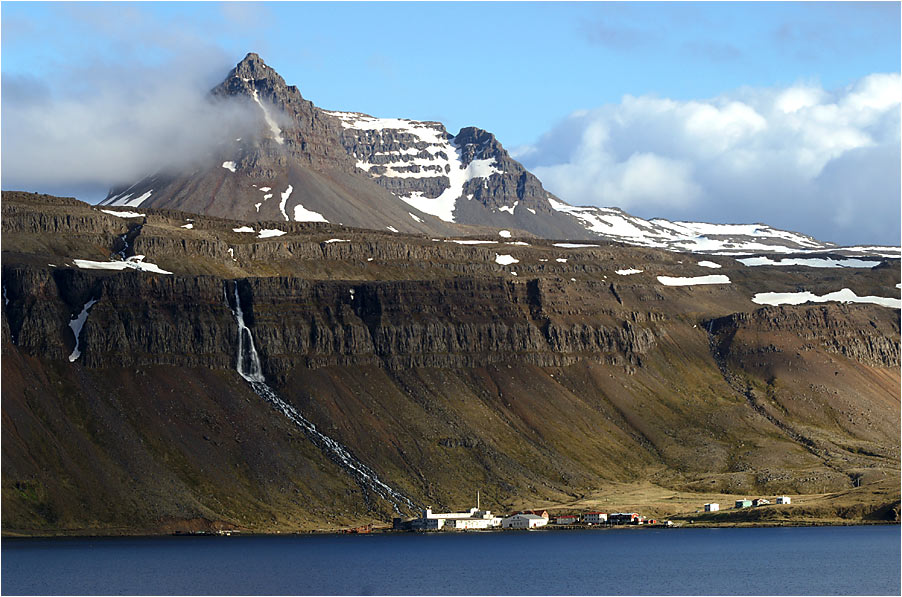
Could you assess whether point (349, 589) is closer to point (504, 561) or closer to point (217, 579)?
point (217, 579)

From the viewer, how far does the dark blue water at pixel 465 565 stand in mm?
142625

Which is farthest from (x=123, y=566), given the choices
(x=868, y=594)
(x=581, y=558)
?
(x=868, y=594)

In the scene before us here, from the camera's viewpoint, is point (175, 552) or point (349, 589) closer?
point (349, 589)

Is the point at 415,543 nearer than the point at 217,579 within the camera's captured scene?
No

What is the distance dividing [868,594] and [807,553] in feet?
127

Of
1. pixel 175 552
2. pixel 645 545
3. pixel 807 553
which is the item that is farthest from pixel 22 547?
pixel 807 553

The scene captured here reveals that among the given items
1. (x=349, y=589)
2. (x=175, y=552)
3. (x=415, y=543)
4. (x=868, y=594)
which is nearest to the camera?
(x=868, y=594)

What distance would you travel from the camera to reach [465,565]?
165125mm

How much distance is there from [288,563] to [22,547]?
35871mm

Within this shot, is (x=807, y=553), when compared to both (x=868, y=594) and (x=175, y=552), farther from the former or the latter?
(x=175, y=552)

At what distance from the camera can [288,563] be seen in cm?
16612

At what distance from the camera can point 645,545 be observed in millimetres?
188500

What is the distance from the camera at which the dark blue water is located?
143m

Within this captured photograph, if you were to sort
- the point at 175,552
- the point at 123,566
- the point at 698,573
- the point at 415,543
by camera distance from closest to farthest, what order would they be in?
the point at 698,573 → the point at 123,566 → the point at 175,552 → the point at 415,543
